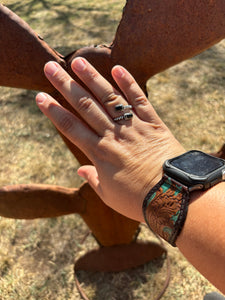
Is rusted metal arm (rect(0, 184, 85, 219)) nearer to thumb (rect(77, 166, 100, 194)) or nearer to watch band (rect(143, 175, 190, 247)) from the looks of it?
thumb (rect(77, 166, 100, 194))

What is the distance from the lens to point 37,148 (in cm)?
260

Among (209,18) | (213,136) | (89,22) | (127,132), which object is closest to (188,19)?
(209,18)

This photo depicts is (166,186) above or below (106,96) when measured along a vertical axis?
below

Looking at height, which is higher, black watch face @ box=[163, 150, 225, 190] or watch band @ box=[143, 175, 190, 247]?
black watch face @ box=[163, 150, 225, 190]

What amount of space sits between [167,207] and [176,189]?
51 millimetres

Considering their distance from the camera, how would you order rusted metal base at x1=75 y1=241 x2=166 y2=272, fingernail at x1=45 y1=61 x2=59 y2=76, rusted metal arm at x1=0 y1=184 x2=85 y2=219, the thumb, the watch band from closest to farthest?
the watch band → fingernail at x1=45 y1=61 x2=59 y2=76 → the thumb → rusted metal arm at x1=0 y1=184 x2=85 y2=219 → rusted metal base at x1=75 y1=241 x2=166 y2=272

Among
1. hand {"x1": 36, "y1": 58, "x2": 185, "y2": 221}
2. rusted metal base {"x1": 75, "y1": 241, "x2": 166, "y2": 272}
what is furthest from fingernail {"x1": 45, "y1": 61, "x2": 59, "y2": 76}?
rusted metal base {"x1": 75, "y1": 241, "x2": 166, "y2": 272}

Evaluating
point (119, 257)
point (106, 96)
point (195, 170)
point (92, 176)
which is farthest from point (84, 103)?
point (119, 257)

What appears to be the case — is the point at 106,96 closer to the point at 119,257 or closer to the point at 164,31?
the point at 164,31

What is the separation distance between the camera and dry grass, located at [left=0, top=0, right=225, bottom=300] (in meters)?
1.71

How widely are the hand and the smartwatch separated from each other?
0.16 ft

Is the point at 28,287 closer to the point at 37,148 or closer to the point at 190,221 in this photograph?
the point at 37,148

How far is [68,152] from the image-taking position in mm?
2568

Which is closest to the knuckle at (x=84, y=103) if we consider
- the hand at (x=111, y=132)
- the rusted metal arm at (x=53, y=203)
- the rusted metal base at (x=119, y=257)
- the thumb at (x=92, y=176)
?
the hand at (x=111, y=132)
